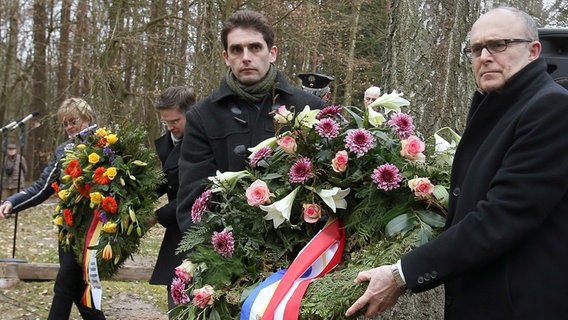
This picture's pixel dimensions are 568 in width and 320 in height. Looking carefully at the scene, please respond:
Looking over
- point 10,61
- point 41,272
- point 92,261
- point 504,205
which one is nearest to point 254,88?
point 504,205

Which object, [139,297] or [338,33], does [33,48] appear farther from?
[139,297]

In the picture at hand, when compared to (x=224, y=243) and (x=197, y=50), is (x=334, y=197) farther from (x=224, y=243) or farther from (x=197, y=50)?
(x=197, y=50)

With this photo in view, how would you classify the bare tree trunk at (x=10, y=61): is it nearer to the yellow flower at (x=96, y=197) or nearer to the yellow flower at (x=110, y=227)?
the yellow flower at (x=96, y=197)

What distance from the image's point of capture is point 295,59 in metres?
17.2

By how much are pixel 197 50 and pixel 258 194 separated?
10417mm

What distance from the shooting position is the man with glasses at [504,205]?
1.98 m

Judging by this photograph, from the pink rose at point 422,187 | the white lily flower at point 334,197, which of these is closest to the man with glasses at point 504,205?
the pink rose at point 422,187

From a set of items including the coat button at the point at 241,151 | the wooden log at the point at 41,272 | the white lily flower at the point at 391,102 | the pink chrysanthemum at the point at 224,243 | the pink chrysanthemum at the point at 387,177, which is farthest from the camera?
the wooden log at the point at 41,272

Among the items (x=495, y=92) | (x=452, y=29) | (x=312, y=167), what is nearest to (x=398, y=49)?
(x=452, y=29)

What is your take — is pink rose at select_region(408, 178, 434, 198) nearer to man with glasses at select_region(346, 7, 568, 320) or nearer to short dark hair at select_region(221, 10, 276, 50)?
man with glasses at select_region(346, 7, 568, 320)

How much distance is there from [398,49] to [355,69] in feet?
43.1

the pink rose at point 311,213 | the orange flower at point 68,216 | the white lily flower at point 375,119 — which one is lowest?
the orange flower at point 68,216

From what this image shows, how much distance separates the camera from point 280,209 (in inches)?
102

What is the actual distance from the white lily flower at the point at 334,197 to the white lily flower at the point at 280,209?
113 millimetres
